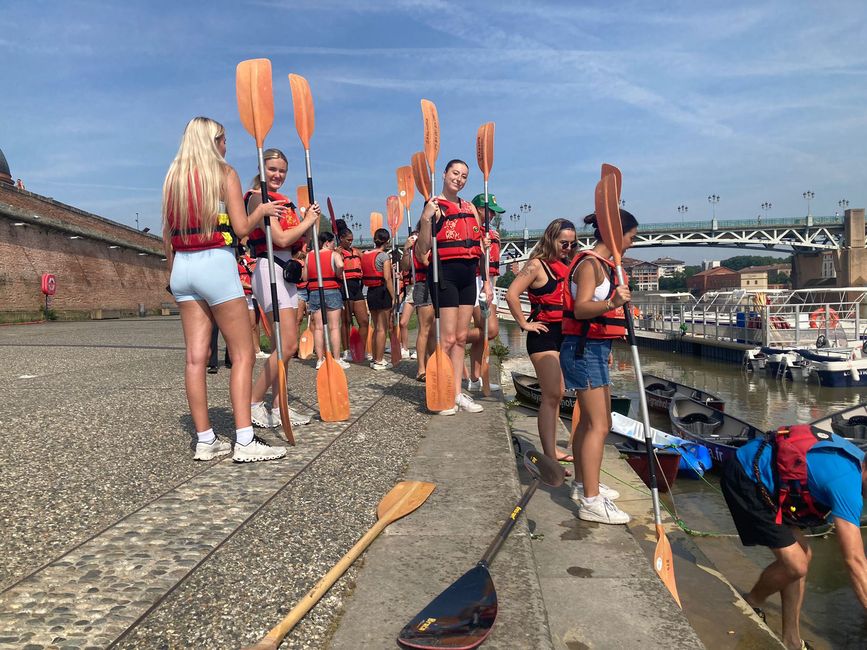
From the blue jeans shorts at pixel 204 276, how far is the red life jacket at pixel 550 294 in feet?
7.15

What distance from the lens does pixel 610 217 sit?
3.78 metres

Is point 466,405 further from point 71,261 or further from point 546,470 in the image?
point 71,261

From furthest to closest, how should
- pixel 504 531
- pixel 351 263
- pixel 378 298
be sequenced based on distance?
pixel 351 263 → pixel 378 298 → pixel 504 531

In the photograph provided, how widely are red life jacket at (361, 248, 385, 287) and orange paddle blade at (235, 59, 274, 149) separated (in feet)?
16.4

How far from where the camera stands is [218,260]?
3.80m

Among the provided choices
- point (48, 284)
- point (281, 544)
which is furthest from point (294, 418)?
point (48, 284)

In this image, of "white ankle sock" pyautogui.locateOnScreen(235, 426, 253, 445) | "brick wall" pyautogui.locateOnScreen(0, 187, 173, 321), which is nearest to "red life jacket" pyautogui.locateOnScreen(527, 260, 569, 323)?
"white ankle sock" pyautogui.locateOnScreen(235, 426, 253, 445)

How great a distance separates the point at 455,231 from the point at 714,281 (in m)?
158

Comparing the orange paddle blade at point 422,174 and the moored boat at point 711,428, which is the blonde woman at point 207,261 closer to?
the orange paddle blade at point 422,174

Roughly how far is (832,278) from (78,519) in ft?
331

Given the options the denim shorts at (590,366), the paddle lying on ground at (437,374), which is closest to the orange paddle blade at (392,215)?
the paddle lying on ground at (437,374)

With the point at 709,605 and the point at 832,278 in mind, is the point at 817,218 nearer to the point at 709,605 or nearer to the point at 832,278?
the point at 832,278

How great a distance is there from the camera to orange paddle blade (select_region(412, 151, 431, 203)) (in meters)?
6.61

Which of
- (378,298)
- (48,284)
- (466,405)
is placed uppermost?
(48,284)
